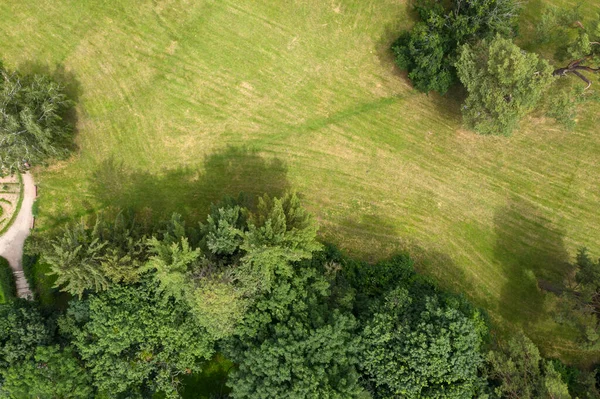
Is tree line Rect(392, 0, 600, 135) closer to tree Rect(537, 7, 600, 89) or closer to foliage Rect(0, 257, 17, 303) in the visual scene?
tree Rect(537, 7, 600, 89)

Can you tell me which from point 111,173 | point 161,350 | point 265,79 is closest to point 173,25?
point 265,79

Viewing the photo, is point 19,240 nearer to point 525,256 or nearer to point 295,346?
point 295,346

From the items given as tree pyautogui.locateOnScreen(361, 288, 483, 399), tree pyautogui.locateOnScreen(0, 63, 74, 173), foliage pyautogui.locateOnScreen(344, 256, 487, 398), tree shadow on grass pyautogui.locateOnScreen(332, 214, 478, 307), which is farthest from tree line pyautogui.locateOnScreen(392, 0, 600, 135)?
tree pyautogui.locateOnScreen(0, 63, 74, 173)

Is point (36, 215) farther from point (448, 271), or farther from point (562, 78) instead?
point (562, 78)

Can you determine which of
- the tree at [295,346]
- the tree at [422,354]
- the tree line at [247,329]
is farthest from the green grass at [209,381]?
the tree at [422,354]

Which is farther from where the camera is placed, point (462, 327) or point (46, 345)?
point (46, 345)
